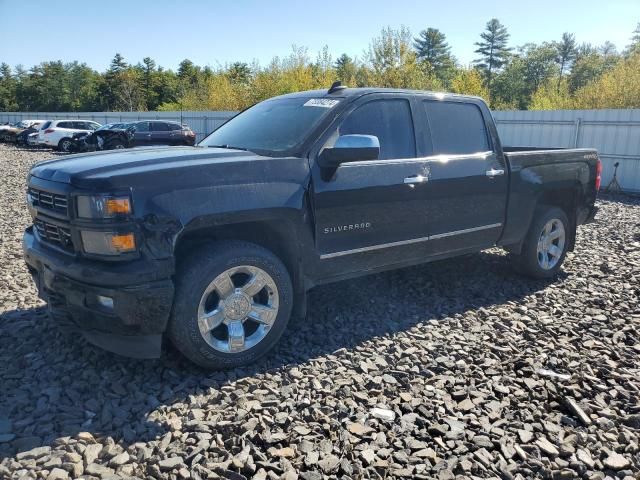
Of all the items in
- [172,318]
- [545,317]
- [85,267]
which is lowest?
[545,317]

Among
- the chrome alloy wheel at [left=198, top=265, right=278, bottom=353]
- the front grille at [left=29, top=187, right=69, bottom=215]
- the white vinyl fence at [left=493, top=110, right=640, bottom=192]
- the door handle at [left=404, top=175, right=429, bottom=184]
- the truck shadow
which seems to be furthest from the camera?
the white vinyl fence at [left=493, top=110, right=640, bottom=192]

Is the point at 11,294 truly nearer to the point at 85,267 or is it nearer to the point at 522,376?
the point at 85,267

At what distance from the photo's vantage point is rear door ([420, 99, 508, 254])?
4.61 meters

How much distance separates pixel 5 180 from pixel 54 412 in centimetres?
1285

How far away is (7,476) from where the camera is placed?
2.47 metres

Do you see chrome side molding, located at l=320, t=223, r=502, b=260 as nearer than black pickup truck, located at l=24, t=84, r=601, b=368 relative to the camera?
No

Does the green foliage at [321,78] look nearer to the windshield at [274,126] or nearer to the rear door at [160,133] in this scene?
the rear door at [160,133]

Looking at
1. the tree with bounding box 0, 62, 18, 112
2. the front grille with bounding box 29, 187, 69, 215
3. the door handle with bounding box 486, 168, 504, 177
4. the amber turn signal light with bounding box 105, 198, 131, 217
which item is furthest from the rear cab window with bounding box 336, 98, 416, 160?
the tree with bounding box 0, 62, 18, 112

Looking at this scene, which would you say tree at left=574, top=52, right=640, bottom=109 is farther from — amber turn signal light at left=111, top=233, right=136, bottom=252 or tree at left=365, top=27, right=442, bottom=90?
amber turn signal light at left=111, top=233, right=136, bottom=252

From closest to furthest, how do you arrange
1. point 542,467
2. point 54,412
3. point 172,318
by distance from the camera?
1. point 542,467
2. point 54,412
3. point 172,318

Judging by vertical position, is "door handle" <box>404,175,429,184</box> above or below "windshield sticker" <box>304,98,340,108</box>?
below

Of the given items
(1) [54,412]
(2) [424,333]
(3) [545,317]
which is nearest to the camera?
(1) [54,412]

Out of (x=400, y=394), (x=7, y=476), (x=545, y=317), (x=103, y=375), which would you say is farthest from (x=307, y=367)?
(x=545, y=317)

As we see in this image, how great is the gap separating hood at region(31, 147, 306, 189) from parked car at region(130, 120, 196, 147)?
20.6m
